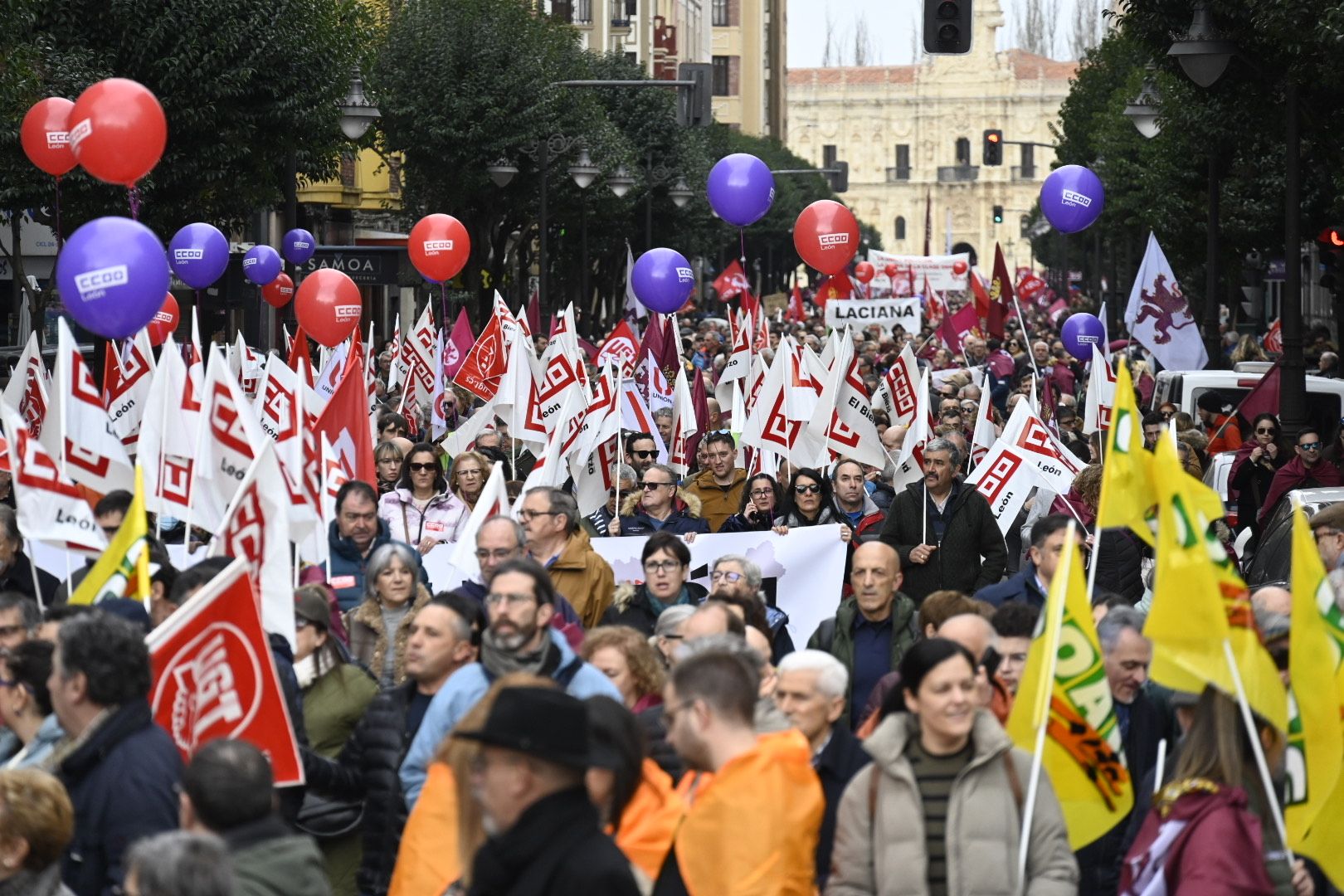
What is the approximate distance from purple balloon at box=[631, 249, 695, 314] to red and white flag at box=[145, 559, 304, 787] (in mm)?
17199

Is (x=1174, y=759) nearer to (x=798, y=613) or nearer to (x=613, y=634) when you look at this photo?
(x=613, y=634)

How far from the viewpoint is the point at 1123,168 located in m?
41.5

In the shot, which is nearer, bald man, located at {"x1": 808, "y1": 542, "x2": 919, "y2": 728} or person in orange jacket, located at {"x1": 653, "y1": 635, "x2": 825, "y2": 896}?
person in orange jacket, located at {"x1": 653, "y1": 635, "x2": 825, "y2": 896}

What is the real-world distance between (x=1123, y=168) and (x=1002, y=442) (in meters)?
29.7

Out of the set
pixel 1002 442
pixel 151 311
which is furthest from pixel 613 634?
pixel 1002 442

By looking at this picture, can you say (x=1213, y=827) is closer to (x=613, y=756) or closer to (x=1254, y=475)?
(x=613, y=756)

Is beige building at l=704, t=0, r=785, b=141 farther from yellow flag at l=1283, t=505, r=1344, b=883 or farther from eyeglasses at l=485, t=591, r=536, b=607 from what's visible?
yellow flag at l=1283, t=505, r=1344, b=883

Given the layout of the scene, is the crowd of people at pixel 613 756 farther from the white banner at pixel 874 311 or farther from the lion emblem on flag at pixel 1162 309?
the white banner at pixel 874 311

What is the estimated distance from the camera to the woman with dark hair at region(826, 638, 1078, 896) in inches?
216

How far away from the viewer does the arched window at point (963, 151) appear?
159m

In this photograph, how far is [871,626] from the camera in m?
8.45

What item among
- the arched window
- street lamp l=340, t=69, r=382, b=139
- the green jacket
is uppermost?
street lamp l=340, t=69, r=382, b=139

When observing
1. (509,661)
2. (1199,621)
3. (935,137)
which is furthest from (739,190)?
(935,137)

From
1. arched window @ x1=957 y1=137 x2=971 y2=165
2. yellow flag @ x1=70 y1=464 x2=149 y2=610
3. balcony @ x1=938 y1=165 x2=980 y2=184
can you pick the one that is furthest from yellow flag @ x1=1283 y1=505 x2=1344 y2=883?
arched window @ x1=957 y1=137 x2=971 y2=165
